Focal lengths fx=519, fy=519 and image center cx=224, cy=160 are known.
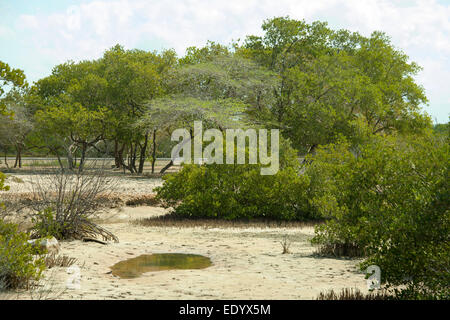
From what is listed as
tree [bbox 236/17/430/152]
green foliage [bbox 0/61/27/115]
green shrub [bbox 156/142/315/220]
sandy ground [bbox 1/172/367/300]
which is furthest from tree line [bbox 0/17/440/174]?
green foliage [bbox 0/61/27/115]

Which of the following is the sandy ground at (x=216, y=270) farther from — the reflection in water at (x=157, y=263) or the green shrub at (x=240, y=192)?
the green shrub at (x=240, y=192)

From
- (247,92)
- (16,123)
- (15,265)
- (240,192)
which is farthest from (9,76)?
(16,123)

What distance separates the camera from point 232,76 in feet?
113

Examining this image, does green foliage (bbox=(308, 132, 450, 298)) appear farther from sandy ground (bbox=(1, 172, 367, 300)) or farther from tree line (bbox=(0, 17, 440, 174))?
tree line (bbox=(0, 17, 440, 174))

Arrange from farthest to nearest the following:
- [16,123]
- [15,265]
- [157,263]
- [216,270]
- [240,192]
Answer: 1. [16,123]
2. [240,192]
3. [157,263]
4. [216,270]
5. [15,265]

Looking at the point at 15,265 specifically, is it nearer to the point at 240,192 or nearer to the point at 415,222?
the point at 415,222

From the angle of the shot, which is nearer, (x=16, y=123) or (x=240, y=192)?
(x=240, y=192)

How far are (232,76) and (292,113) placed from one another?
185 inches

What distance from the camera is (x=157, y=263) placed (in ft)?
31.0

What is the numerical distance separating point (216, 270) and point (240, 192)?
8.17 m

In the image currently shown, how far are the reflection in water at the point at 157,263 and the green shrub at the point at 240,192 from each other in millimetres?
6047

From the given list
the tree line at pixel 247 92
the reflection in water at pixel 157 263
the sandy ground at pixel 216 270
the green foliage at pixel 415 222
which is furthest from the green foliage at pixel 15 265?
the tree line at pixel 247 92

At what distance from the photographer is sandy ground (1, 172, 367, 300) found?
6.85m

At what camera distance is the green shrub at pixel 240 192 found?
1634 centimetres
